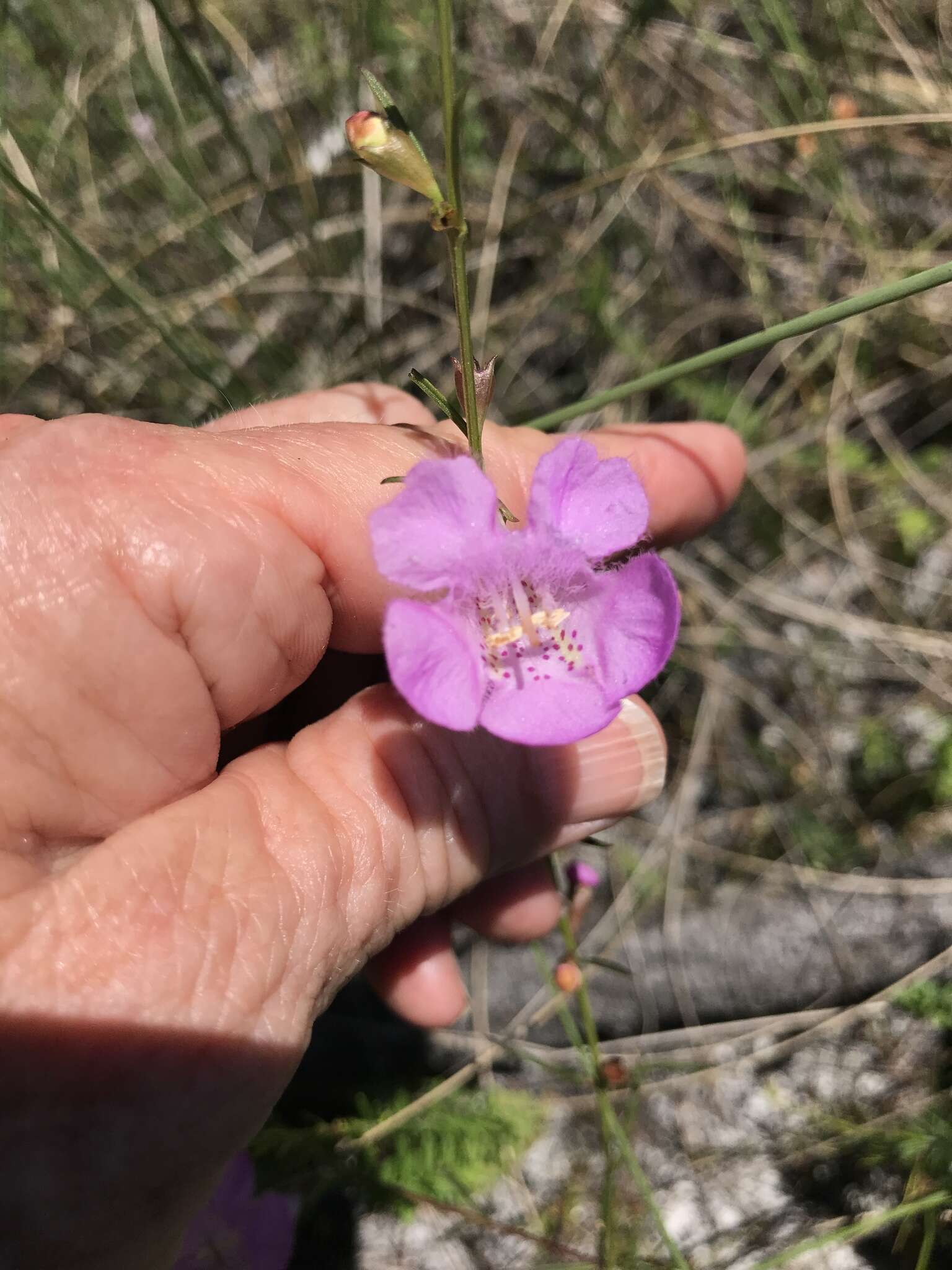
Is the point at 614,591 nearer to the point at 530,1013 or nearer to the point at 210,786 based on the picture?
the point at 210,786

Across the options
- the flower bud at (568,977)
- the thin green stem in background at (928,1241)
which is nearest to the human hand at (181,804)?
the flower bud at (568,977)

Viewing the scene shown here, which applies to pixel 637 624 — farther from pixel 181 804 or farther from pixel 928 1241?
pixel 928 1241

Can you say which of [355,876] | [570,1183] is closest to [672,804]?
[570,1183]

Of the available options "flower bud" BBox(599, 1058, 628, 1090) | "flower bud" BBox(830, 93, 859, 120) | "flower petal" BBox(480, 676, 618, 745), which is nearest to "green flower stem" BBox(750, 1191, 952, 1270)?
"flower bud" BBox(599, 1058, 628, 1090)

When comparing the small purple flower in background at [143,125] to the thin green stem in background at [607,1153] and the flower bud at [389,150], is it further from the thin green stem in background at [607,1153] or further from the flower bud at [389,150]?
the thin green stem in background at [607,1153]

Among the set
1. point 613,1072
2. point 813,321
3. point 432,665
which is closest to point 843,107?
point 813,321
